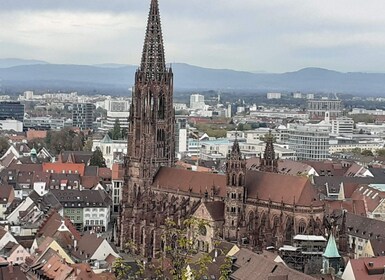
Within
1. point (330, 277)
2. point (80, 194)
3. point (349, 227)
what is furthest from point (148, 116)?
point (330, 277)

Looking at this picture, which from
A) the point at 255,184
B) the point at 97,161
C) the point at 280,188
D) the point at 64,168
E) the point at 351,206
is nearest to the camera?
the point at 280,188

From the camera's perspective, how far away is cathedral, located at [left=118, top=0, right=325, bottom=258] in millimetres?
91438

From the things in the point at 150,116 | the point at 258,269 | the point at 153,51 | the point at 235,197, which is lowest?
the point at 258,269

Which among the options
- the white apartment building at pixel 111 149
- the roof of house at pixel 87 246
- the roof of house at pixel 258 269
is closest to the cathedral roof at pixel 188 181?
the roof of house at pixel 87 246

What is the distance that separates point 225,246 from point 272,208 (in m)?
11.8

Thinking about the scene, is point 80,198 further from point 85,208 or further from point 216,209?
point 216,209

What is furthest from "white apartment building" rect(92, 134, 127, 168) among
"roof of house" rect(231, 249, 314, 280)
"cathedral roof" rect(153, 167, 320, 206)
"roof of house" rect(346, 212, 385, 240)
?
"roof of house" rect(231, 249, 314, 280)

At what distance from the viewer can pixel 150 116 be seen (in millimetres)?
111062

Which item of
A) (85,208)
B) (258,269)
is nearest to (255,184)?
(258,269)

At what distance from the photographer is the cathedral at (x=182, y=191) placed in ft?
300

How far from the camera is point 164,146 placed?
11325cm

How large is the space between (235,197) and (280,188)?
567cm

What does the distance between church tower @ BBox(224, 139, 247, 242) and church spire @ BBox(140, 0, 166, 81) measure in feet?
72.3

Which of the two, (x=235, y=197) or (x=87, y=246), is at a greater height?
(x=235, y=197)
